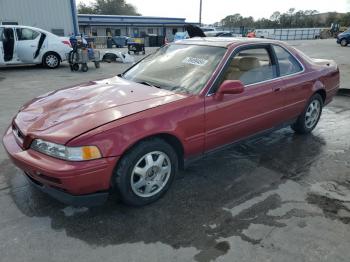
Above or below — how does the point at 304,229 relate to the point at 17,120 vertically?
below

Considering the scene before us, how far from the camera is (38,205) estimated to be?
3.00 metres

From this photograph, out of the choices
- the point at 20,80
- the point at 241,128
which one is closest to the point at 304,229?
the point at 241,128

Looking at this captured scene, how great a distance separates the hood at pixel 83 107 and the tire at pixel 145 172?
36cm

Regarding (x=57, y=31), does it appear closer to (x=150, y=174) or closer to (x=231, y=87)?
(x=231, y=87)

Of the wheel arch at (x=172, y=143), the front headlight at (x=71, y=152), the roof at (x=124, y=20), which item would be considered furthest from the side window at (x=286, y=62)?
the roof at (x=124, y=20)

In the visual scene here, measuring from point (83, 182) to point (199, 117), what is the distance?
1.30 m

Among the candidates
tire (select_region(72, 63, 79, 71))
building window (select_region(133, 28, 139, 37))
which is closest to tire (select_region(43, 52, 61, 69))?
tire (select_region(72, 63, 79, 71))

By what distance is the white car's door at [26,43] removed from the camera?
11352 millimetres

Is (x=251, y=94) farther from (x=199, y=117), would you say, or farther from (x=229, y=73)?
(x=199, y=117)

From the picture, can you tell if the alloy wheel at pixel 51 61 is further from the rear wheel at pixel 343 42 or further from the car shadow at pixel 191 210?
the rear wheel at pixel 343 42

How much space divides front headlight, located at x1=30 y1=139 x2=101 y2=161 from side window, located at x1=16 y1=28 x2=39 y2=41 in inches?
412

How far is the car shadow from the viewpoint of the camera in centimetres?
260

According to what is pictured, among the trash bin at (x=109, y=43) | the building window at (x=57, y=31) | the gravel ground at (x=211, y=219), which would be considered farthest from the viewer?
the trash bin at (x=109, y=43)

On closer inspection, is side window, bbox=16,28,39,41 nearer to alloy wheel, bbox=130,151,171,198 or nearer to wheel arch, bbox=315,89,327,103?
wheel arch, bbox=315,89,327,103
